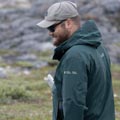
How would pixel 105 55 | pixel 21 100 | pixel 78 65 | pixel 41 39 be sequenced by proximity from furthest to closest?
pixel 41 39, pixel 21 100, pixel 105 55, pixel 78 65

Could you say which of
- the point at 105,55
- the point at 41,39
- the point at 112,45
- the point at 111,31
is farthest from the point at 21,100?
the point at 111,31

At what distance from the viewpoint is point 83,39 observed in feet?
20.2

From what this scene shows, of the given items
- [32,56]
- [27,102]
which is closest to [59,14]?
[27,102]

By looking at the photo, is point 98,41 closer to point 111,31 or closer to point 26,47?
point 26,47

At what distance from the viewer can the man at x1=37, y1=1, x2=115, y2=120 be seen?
5.94m

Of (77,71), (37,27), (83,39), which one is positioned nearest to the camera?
(77,71)

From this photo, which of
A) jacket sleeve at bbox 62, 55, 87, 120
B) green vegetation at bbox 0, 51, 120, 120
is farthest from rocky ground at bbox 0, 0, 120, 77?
jacket sleeve at bbox 62, 55, 87, 120

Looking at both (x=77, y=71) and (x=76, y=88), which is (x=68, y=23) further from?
(x=76, y=88)

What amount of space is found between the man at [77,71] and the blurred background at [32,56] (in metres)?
6.71

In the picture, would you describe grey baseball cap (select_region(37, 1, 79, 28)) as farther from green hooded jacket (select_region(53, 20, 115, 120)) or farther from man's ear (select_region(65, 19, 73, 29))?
green hooded jacket (select_region(53, 20, 115, 120))

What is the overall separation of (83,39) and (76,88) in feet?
1.89

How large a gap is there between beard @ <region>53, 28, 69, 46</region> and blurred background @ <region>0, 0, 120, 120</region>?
6.80 meters

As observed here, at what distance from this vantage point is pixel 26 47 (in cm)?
4075

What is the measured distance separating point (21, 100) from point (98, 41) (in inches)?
424
